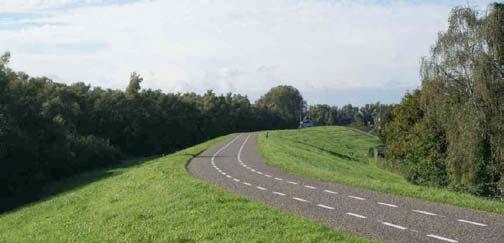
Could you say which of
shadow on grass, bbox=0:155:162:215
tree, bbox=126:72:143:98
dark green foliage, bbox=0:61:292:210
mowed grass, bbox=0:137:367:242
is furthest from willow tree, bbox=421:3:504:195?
tree, bbox=126:72:143:98

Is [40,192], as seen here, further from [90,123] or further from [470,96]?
[90,123]

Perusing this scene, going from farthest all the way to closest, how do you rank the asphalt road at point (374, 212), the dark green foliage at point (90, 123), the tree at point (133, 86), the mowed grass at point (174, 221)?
the tree at point (133, 86) → the dark green foliage at point (90, 123) → the mowed grass at point (174, 221) → the asphalt road at point (374, 212)

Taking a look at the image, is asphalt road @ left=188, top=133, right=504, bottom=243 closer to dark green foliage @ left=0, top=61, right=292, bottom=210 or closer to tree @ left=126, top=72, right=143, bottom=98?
dark green foliage @ left=0, top=61, right=292, bottom=210

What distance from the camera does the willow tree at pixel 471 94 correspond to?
117 ft

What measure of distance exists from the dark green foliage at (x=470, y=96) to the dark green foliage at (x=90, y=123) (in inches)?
1226

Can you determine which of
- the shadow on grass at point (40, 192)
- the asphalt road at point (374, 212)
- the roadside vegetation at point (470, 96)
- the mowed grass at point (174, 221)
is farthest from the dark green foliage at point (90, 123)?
the roadside vegetation at point (470, 96)

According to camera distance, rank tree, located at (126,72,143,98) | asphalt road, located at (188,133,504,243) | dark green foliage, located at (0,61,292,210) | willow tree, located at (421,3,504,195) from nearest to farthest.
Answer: asphalt road, located at (188,133,504,243), willow tree, located at (421,3,504,195), dark green foliage, located at (0,61,292,210), tree, located at (126,72,143,98)

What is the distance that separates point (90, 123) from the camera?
9256 cm

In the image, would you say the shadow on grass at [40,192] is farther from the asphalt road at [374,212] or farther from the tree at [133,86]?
the tree at [133,86]

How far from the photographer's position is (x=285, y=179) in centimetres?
2620

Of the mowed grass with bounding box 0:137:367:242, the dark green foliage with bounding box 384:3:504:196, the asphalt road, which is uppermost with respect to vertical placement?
the dark green foliage with bounding box 384:3:504:196

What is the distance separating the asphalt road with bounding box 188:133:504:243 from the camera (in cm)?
1283

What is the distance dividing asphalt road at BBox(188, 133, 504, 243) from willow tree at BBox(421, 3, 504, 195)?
1590cm

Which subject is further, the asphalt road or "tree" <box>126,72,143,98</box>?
"tree" <box>126,72,143,98</box>
